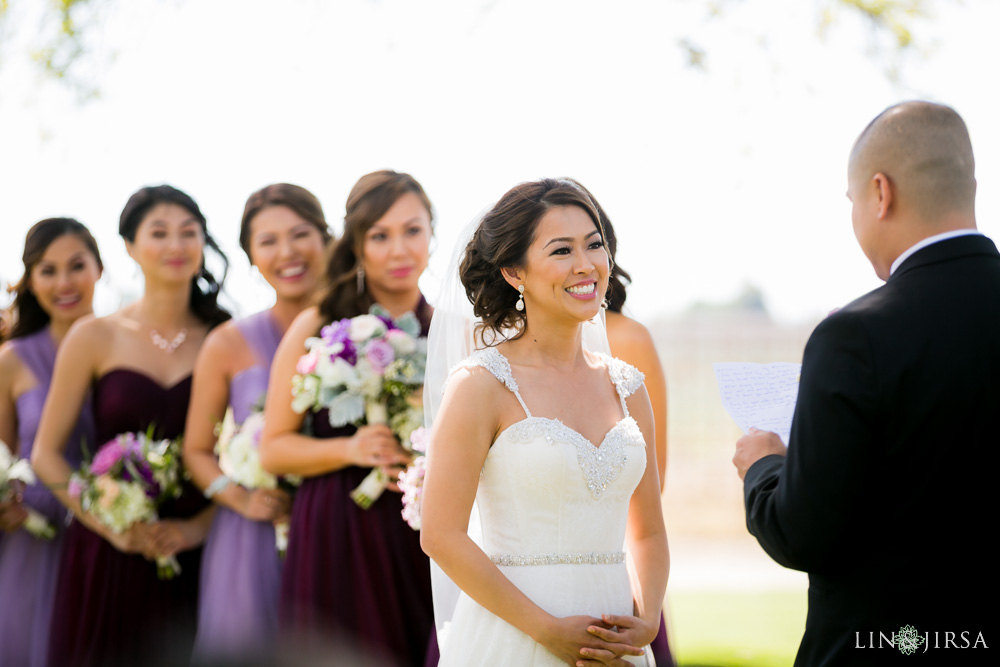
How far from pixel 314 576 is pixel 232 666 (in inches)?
141

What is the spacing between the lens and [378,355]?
14.9 ft

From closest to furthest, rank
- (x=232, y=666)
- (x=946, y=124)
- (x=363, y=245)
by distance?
1. (x=232, y=666)
2. (x=946, y=124)
3. (x=363, y=245)

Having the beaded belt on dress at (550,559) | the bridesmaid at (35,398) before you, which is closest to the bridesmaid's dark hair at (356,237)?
the beaded belt on dress at (550,559)

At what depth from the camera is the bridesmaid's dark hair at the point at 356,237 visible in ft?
16.2

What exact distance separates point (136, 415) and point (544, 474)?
3.48 meters

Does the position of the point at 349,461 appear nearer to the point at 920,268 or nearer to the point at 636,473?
the point at 636,473

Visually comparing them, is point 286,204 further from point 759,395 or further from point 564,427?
point 759,395

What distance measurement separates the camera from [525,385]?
3428 millimetres

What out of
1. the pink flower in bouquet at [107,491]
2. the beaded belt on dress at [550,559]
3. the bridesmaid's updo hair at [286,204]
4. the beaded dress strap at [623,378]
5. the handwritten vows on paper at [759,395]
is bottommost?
the beaded belt on dress at [550,559]

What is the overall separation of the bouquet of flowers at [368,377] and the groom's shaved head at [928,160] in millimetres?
2497

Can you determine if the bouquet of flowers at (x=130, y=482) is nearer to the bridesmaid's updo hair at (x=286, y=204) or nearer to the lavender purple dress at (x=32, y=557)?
the lavender purple dress at (x=32, y=557)

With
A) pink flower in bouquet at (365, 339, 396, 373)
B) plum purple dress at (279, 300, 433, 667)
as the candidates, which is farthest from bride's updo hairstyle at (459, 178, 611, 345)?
plum purple dress at (279, 300, 433, 667)

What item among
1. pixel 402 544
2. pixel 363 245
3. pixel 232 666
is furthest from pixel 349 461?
pixel 232 666

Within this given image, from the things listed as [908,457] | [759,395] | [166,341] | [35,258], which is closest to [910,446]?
[908,457]
